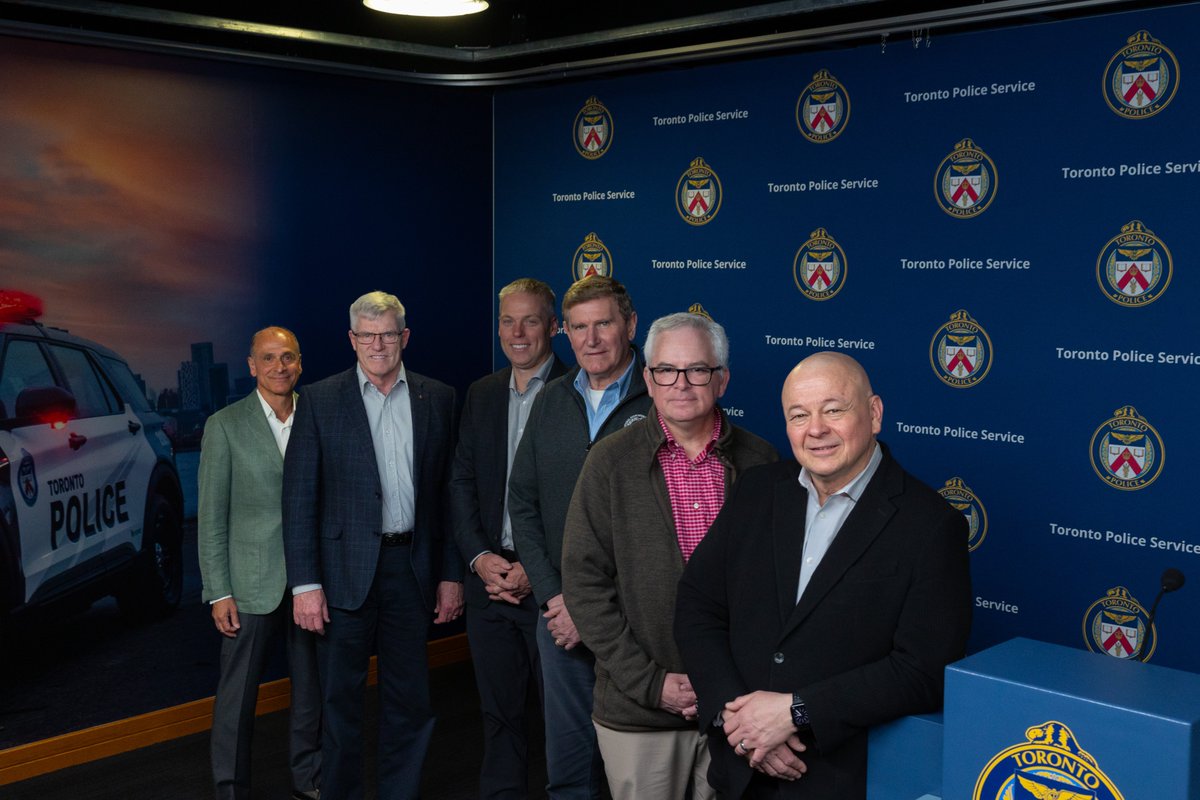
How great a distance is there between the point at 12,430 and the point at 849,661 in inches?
128

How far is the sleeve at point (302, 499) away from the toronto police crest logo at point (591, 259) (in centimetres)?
191

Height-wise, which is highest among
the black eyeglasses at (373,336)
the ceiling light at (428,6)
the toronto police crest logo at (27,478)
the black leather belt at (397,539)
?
the ceiling light at (428,6)

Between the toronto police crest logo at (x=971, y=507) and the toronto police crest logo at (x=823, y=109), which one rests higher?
the toronto police crest logo at (x=823, y=109)

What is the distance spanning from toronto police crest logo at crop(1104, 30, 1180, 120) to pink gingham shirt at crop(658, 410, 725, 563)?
183 cm

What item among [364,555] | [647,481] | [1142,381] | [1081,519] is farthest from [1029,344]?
[364,555]

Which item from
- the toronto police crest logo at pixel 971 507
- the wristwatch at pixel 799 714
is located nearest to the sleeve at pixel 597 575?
the wristwatch at pixel 799 714

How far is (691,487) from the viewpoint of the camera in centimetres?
264

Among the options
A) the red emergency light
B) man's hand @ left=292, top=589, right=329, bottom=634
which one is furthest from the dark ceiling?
man's hand @ left=292, top=589, right=329, bottom=634

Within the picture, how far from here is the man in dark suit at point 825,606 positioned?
1994mm

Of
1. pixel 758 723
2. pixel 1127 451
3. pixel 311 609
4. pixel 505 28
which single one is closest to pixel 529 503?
pixel 311 609

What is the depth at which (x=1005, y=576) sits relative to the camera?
3.73 m

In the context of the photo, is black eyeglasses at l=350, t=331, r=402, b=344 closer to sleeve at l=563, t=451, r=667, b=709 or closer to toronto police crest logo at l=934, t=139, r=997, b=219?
sleeve at l=563, t=451, r=667, b=709

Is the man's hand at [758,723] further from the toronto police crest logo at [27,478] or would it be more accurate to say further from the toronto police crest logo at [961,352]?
the toronto police crest logo at [27,478]

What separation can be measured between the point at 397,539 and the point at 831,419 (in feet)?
6.38
